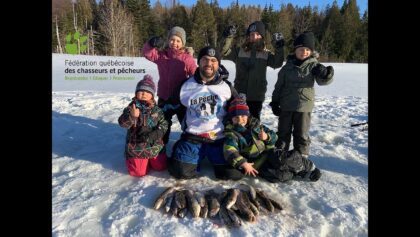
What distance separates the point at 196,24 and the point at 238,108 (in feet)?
111

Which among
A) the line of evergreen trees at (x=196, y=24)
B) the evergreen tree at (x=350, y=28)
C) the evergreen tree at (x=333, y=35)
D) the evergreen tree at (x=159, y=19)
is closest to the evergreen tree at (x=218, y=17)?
the line of evergreen trees at (x=196, y=24)

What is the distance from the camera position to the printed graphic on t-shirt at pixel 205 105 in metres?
3.84

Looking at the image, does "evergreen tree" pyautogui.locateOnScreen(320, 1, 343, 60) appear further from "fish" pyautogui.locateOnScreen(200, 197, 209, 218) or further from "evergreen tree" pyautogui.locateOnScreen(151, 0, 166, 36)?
"fish" pyautogui.locateOnScreen(200, 197, 209, 218)

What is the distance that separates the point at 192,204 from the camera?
9.86 feet

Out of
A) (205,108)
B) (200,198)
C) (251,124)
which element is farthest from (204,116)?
(200,198)

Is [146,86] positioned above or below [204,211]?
above

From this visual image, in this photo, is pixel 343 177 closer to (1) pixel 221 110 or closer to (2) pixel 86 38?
(1) pixel 221 110

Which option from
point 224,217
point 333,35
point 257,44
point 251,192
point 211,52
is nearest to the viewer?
point 224,217

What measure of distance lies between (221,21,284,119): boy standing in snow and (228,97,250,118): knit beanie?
2.62 ft

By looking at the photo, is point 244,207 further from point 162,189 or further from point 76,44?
point 76,44

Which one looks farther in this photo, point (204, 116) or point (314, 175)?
point (204, 116)

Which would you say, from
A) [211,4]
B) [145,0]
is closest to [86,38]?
[145,0]
